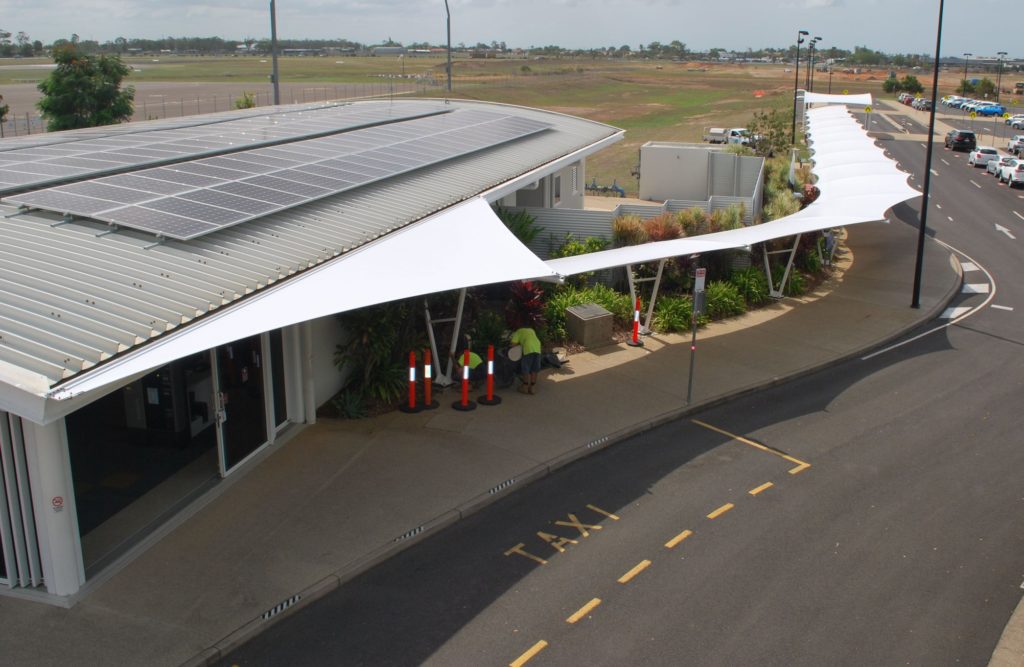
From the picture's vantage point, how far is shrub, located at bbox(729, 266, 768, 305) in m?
24.1

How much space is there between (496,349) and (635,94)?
11556 centimetres

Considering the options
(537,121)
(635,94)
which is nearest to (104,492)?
(537,121)

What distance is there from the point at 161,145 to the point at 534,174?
9123 millimetres

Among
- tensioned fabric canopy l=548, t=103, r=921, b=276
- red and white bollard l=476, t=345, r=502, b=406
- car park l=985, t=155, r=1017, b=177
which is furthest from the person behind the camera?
car park l=985, t=155, r=1017, b=177

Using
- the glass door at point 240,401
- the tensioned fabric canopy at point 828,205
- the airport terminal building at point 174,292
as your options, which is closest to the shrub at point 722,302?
the tensioned fabric canopy at point 828,205

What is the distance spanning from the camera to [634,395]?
17.2m

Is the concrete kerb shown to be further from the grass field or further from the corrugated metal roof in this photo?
the grass field

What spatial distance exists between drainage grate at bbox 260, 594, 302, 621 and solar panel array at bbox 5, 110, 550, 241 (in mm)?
5266

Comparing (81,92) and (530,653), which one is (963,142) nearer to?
(81,92)

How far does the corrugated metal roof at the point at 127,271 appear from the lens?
380 inches

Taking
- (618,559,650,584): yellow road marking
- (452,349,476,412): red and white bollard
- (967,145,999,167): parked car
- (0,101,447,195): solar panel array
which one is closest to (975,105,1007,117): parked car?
(967,145,999,167): parked car

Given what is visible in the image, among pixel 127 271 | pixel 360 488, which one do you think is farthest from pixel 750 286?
pixel 127 271

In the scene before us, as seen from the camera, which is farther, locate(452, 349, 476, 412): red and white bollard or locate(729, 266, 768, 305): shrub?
locate(729, 266, 768, 305): shrub

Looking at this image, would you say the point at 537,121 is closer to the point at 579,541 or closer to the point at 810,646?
the point at 579,541
